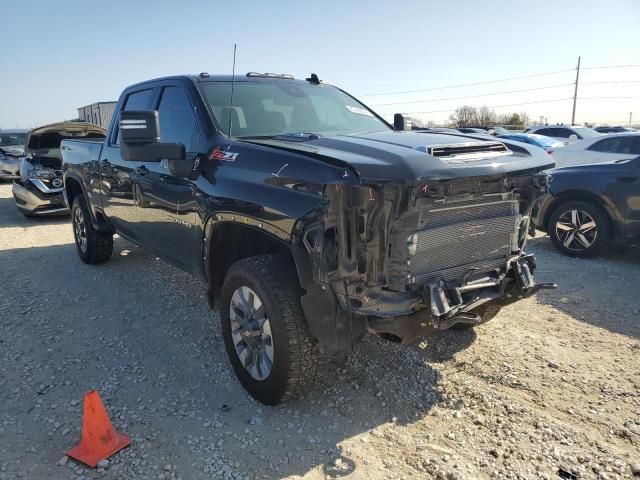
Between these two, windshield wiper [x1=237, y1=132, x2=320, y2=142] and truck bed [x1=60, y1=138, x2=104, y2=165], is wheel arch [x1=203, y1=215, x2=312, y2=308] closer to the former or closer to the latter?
windshield wiper [x1=237, y1=132, x2=320, y2=142]

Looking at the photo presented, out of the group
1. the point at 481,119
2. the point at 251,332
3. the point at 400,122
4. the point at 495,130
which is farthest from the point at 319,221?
the point at 481,119

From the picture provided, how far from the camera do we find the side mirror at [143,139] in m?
3.30

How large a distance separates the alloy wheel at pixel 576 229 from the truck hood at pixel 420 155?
3.56 meters

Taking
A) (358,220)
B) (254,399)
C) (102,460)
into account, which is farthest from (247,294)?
(102,460)

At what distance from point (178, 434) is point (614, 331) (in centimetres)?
352

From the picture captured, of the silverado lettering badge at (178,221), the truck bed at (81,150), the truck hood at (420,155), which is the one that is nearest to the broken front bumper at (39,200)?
the truck bed at (81,150)

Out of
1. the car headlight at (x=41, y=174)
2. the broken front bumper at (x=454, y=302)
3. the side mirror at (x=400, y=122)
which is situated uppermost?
the side mirror at (x=400, y=122)

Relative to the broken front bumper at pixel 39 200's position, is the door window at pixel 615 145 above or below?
above

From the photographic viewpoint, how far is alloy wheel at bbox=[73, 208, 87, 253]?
20.9 ft

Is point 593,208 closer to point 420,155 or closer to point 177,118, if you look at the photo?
point 420,155

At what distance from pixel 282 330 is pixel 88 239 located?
14.1 ft

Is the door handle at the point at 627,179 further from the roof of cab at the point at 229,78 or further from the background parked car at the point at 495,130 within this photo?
the background parked car at the point at 495,130

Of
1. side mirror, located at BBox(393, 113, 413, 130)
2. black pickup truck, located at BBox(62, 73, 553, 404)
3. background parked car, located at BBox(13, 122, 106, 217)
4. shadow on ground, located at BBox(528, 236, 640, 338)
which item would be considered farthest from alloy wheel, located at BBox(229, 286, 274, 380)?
background parked car, located at BBox(13, 122, 106, 217)

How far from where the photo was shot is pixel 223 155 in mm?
3381
